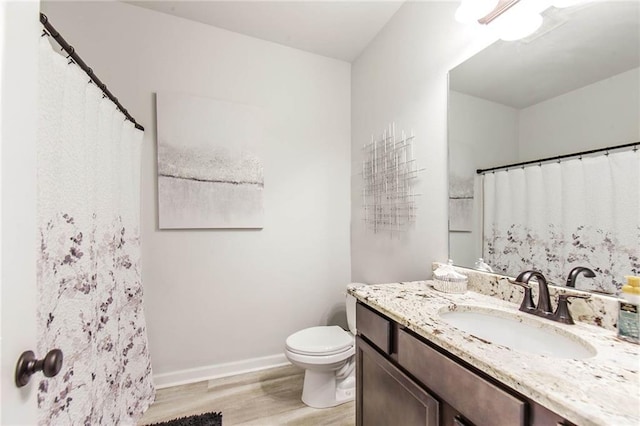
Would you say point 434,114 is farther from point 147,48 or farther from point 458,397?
point 147,48

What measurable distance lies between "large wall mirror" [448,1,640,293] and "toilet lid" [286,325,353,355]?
0.88 metres

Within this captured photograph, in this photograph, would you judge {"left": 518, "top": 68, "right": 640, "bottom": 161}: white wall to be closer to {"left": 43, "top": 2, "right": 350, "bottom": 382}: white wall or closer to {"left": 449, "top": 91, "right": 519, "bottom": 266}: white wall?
{"left": 449, "top": 91, "right": 519, "bottom": 266}: white wall

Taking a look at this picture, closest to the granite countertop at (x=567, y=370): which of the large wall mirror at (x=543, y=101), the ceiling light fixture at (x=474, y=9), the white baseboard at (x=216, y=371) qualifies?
the large wall mirror at (x=543, y=101)

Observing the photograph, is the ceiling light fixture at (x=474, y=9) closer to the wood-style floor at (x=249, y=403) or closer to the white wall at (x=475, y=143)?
the white wall at (x=475, y=143)

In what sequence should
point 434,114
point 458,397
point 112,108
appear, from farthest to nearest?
point 434,114
point 112,108
point 458,397

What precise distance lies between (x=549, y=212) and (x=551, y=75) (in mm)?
542

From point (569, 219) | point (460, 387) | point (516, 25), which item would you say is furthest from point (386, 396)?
point (516, 25)

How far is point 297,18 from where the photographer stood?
6.30ft

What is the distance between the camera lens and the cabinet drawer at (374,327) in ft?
3.35

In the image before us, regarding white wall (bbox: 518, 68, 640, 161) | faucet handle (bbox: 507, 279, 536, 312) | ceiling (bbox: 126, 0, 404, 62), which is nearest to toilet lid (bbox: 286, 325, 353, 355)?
faucet handle (bbox: 507, 279, 536, 312)

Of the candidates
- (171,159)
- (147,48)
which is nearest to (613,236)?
(171,159)

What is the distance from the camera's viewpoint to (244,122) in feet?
6.89

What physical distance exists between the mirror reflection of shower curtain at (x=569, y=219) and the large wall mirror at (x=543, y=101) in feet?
0.06

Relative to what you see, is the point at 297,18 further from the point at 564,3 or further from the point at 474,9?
the point at 564,3
